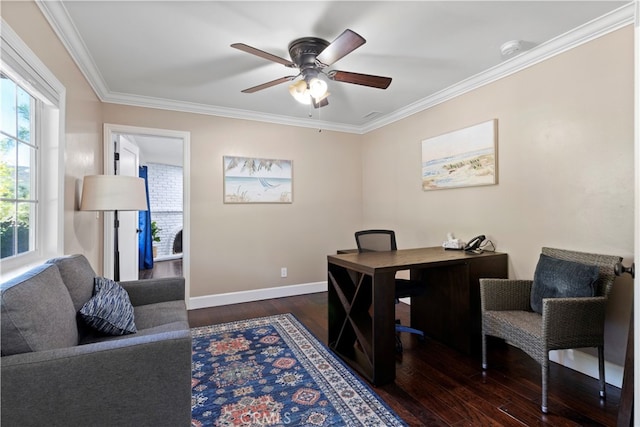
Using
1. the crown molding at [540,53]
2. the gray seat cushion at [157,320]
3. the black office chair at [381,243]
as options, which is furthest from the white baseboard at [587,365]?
the gray seat cushion at [157,320]

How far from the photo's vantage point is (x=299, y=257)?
4.23 metres

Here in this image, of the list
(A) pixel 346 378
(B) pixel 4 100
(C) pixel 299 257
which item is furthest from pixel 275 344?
(B) pixel 4 100

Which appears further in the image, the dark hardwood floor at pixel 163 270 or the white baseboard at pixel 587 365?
the dark hardwood floor at pixel 163 270

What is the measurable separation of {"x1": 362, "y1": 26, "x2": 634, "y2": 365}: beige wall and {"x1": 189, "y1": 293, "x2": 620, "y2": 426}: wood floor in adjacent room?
42 cm

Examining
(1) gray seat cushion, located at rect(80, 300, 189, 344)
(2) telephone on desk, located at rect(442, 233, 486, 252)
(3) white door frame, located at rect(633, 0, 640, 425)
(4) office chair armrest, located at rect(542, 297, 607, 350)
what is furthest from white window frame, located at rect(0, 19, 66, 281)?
(2) telephone on desk, located at rect(442, 233, 486, 252)

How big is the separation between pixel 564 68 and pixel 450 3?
1.12 metres

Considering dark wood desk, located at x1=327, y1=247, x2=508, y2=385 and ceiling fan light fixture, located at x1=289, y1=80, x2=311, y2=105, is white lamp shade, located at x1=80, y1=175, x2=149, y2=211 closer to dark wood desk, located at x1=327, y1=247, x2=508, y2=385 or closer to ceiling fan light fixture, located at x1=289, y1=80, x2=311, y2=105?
ceiling fan light fixture, located at x1=289, y1=80, x2=311, y2=105

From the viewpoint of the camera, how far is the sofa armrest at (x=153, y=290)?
7.39 feet

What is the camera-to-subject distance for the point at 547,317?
5.78ft

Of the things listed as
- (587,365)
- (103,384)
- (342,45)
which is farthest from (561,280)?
(103,384)

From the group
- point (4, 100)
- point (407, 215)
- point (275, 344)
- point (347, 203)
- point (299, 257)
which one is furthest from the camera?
point (347, 203)

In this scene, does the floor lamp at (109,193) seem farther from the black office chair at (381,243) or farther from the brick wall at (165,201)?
the brick wall at (165,201)

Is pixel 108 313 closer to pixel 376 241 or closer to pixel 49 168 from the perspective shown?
pixel 49 168

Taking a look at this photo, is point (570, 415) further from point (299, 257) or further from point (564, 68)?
point (299, 257)
